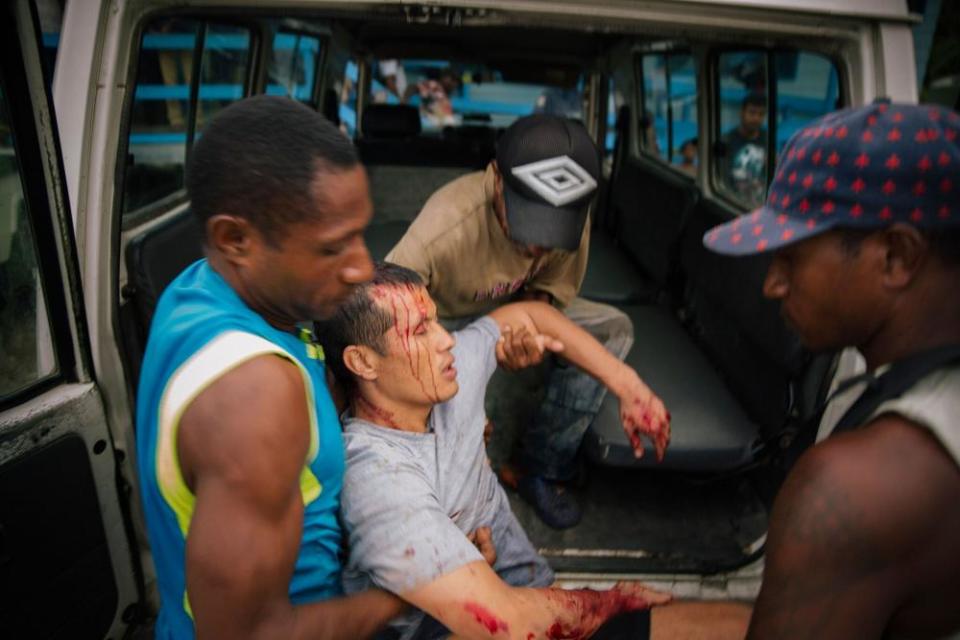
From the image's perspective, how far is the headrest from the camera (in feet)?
17.2

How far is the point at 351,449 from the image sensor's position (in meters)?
1.44

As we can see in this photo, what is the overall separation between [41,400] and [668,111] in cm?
508

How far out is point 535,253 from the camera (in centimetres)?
257

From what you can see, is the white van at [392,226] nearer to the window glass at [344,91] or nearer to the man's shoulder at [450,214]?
the window glass at [344,91]

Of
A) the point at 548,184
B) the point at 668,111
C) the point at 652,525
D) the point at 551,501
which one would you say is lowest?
the point at 652,525

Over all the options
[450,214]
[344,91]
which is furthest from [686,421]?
[344,91]

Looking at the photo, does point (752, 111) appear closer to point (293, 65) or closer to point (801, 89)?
point (801, 89)

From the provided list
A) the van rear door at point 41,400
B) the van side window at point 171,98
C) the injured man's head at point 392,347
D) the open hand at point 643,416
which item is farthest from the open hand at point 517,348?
the van side window at point 171,98

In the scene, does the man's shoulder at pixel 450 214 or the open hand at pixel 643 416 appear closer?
the open hand at pixel 643 416

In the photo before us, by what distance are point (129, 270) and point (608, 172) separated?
5.24 metres

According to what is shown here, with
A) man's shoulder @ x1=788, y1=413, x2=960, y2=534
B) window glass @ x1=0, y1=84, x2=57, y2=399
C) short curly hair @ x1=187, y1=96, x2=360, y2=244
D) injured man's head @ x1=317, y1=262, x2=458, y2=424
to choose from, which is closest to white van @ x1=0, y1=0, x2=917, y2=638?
window glass @ x1=0, y1=84, x2=57, y2=399

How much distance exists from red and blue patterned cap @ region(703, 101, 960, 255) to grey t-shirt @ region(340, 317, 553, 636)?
0.94 metres

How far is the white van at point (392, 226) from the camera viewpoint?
1501 mm

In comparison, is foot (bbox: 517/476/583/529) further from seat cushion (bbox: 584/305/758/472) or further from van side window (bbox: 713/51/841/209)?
van side window (bbox: 713/51/841/209)
